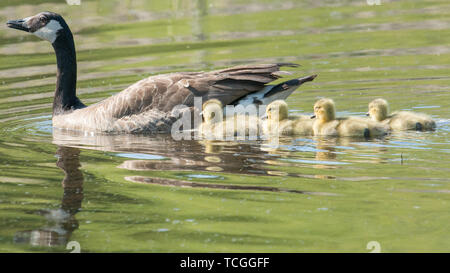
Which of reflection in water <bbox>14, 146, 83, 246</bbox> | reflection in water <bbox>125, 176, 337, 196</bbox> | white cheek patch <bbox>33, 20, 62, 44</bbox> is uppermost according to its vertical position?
white cheek patch <bbox>33, 20, 62, 44</bbox>

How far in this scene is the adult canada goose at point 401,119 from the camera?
32.0 feet

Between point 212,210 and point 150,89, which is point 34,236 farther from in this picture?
point 150,89

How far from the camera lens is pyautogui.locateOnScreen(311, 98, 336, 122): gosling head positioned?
9.70m

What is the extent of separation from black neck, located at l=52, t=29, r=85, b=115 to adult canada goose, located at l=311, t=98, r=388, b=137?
3961mm

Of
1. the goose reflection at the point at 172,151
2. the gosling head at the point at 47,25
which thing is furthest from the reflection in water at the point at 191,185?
the gosling head at the point at 47,25

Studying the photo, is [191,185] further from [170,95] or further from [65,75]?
[65,75]

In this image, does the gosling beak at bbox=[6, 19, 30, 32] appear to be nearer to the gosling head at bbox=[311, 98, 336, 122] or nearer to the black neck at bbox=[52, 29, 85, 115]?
the black neck at bbox=[52, 29, 85, 115]

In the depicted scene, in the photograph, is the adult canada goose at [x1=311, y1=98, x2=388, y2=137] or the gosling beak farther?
the gosling beak

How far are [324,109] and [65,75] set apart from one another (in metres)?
4.29

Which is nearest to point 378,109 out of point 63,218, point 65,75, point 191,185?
point 191,185

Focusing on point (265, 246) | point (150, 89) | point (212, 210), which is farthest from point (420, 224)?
point (150, 89)

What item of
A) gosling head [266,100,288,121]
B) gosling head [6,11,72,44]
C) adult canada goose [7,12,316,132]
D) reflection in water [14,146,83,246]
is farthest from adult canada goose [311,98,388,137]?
gosling head [6,11,72,44]

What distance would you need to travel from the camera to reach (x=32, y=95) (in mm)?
13836

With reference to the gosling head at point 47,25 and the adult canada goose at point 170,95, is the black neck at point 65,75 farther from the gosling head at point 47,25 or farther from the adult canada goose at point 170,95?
the adult canada goose at point 170,95
